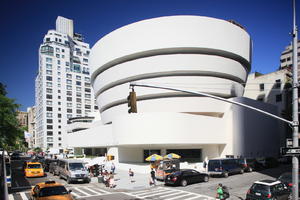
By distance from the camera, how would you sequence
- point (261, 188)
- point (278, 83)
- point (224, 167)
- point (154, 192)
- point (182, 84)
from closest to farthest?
point (261, 188)
point (154, 192)
point (224, 167)
point (182, 84)
point (278, 83)

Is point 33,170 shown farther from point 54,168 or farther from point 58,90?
point 58,90

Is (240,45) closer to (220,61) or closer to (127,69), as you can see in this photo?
(220,61)

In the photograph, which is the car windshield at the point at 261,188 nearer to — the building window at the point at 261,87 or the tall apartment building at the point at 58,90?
the building window at the point at 261,87

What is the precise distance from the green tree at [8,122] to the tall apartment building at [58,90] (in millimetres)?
66456

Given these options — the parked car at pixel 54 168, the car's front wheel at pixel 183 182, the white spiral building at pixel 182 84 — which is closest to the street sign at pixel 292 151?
the car's front wheel at pixel 183 182

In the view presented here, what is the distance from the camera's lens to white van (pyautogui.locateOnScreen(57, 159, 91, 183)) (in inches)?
940

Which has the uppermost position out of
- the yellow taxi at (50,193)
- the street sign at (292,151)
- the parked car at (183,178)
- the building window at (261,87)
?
the building window at (261,87)

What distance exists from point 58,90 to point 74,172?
3579 inches

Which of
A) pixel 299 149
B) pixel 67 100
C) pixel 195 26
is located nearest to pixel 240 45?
pixel 195 26

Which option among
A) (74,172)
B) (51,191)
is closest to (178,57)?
(74,172)

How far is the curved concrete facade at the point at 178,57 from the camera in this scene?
40219 mm

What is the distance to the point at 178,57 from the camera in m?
40.9

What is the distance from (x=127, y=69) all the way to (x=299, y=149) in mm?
36726

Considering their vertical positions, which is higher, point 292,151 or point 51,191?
point 292,151
